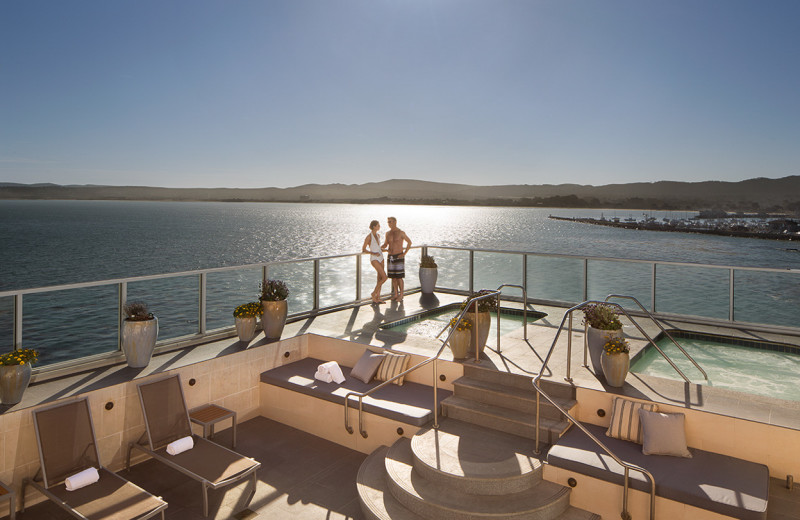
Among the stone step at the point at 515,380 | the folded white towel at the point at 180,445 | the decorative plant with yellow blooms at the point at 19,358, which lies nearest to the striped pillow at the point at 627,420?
the stone step at the point at 515,380

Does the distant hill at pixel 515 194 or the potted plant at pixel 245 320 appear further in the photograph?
the distant hill at pixel 515 194

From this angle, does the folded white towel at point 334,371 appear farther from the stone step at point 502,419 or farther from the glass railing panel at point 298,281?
the glass railing panel at point 298,281

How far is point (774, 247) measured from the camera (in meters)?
31.4

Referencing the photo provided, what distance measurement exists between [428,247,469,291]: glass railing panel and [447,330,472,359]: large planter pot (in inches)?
180

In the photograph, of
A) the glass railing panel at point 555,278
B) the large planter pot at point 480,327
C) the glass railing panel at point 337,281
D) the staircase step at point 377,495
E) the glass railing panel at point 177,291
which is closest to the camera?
the staircase step at point 377,495

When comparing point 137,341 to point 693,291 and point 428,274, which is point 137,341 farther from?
point 693,291

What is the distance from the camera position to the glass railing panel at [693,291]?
7785mm

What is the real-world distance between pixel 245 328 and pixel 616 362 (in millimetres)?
4909

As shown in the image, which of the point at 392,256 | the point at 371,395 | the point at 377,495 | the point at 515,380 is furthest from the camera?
the point at 392,256

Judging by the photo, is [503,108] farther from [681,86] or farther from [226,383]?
[226,383]

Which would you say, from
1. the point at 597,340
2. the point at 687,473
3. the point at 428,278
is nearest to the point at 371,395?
the point at 597,340

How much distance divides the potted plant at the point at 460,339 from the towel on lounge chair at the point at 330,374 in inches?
61.0

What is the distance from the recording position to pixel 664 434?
4461mm

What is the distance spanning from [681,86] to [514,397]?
24.9 metres
